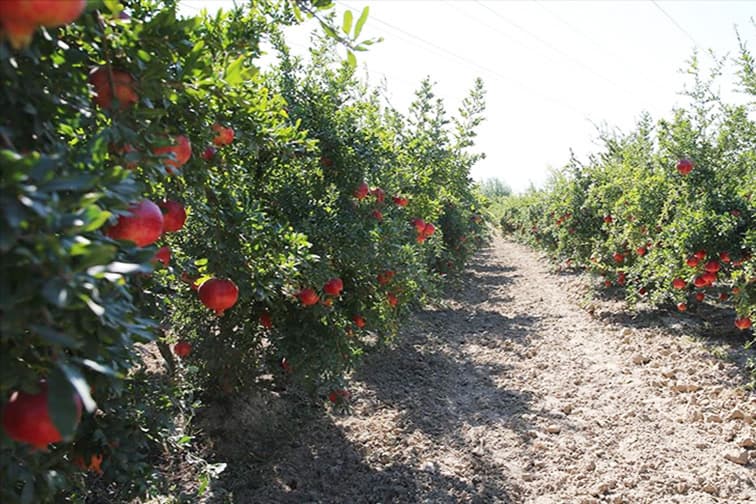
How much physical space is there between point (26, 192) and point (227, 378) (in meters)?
3.43

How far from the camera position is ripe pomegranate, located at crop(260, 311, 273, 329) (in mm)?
3643

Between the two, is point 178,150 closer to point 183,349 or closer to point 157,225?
point 157,225

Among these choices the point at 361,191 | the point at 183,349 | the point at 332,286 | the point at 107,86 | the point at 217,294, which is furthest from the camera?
the point at 361,191

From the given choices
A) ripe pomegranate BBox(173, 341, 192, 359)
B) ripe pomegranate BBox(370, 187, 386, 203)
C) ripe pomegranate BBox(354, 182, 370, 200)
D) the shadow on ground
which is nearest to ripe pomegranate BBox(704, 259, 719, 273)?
the shadow on ground

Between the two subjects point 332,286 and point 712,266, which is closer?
point 332,286

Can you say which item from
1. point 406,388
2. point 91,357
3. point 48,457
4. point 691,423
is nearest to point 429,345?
point 406,388

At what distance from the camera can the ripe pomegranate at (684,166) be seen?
5.42 m

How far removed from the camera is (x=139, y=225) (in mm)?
1016

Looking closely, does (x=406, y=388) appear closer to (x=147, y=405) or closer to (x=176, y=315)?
(x=176, y=315)

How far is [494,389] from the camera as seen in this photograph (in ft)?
16.8

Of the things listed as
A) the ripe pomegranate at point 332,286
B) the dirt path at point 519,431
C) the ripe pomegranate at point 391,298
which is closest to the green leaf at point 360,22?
the ripe pomegranate at point 332,286

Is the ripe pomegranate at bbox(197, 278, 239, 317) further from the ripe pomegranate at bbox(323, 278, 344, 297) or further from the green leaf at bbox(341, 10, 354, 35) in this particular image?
the ripe pomegranate at bbox(323, 278, 344, 297)

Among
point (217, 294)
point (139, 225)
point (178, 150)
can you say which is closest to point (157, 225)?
point (139, 225)

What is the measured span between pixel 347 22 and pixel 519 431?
12.5ft
